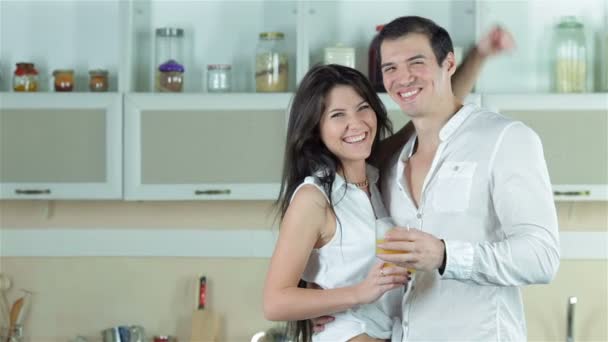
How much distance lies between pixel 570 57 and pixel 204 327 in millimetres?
1859

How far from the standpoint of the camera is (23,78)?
13.3ft

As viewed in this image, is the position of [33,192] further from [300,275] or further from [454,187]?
[454,187]

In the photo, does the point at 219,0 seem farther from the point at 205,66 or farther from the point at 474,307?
the point at 474,307

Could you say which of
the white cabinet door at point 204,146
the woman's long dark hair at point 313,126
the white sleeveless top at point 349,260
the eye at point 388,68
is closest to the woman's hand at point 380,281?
the white sleeveless top at point 349,260

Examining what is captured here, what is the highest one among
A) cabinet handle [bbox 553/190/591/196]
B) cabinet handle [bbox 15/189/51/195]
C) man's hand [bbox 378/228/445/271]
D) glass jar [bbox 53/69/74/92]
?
glass jar [bbox 53/69/74/92]

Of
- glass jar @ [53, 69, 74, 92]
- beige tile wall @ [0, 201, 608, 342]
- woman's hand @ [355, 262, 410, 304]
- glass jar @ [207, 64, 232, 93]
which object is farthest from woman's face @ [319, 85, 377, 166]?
glass jar @ [53, 69, 74, 92]

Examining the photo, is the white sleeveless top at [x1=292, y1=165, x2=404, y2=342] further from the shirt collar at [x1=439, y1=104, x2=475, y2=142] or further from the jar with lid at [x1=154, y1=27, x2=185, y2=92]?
the jar with lid at [x1=154, y1=27, x2=185, y2=92]

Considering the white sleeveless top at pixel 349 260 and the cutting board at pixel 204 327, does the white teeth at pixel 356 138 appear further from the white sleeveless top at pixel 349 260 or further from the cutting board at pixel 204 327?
the cutting board at pixel 204 327

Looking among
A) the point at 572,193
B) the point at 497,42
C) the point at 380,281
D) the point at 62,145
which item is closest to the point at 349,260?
the point at 380,281

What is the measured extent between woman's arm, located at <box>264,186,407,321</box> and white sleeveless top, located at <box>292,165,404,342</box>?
0.04 metres

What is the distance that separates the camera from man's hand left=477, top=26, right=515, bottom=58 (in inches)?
96.0

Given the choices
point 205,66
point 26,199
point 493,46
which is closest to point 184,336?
point 26,199

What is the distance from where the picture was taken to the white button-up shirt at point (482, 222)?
80.7 inches

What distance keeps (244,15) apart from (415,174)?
6.29 feet
